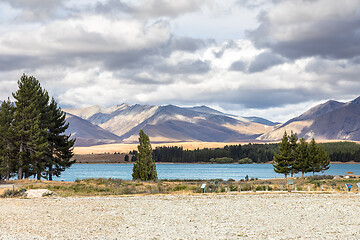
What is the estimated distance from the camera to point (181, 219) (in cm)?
2373

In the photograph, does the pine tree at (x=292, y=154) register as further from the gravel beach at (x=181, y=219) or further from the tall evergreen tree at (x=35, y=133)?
the gravel beach at (x=181, y=219)

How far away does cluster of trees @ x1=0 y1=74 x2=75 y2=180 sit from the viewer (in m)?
57.2

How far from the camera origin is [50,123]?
6241 centimetres

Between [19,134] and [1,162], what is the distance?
5403 millimetres

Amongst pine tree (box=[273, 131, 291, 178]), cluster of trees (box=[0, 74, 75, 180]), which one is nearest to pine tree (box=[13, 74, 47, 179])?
cluster of trees (box=[0, 74, 75, 180])

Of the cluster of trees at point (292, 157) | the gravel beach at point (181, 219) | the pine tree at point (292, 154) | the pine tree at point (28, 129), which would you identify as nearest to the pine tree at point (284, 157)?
the cluster of trees at point (292, 157)

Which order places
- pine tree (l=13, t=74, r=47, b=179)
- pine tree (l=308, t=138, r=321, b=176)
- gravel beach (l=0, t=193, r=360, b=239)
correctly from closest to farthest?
gravel beach (l=0, t=193, r=360, b=239)
pine tree (l=13, t=74, r=47, b=179)
pine tree (l=308, t=138, r=321, b=176)

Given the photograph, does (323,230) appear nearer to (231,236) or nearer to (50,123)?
(231,236)

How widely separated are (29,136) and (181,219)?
131ft

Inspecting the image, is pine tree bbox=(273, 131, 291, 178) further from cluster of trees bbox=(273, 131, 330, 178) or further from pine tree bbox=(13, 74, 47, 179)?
pine tree bbox=(13, 74, 47, 179)

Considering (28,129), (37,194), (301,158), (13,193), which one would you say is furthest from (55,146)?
(301,158)

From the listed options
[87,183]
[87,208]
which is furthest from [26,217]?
[87,183]

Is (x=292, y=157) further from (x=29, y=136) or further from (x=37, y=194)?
(x=37, y=194)

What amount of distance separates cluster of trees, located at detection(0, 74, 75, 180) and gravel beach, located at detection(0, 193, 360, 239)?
86.0 feet
